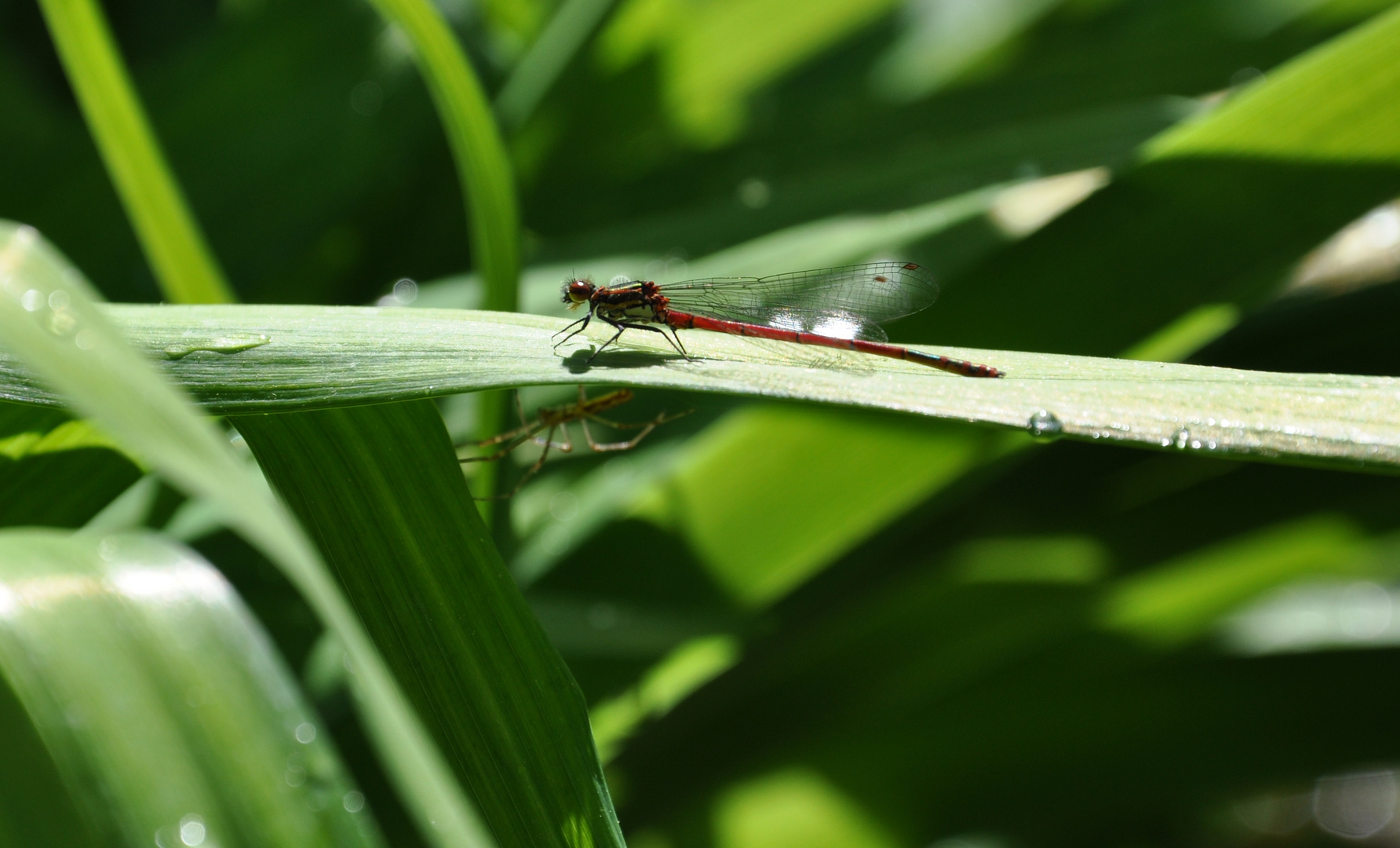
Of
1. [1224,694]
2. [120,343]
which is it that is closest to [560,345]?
[120,343]

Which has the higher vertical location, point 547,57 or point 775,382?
point 547,57

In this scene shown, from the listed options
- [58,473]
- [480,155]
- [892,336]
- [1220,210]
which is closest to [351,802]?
[58,473]

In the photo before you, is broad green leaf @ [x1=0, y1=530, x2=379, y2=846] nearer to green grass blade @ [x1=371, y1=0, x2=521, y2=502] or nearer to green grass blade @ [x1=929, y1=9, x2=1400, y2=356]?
green grass blade @ [x1=371, y1=0, x2=521, y2=502]

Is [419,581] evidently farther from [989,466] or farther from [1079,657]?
[1079,657]

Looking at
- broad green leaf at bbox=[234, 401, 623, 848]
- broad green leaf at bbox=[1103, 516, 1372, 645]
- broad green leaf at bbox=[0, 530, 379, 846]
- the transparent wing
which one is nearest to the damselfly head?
the transparent wing

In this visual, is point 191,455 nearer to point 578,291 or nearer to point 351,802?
point 351,802

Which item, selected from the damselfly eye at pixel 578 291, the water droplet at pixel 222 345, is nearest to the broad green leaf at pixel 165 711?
the water droplet at pixel 222 345
